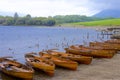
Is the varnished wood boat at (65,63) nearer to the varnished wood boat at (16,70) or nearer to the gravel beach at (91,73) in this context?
the gravel beach at (91,73)

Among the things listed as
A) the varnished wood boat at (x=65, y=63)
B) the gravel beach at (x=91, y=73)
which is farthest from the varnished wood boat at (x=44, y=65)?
the varnished wood boat at (x=65, y=63)

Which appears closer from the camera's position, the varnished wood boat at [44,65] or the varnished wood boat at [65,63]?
the varnished wood boat at [44,65]

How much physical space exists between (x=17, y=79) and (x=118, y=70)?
39.9ft

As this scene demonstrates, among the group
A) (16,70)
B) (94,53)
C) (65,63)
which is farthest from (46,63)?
(94,53)

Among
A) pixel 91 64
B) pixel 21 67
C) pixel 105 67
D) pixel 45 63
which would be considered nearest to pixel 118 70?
pixel 105 67

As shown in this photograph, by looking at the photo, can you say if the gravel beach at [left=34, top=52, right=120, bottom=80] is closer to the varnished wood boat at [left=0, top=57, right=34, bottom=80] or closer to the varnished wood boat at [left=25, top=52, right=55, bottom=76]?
the varnished wood boat at [left=25, top=52, right=55, bottom=76]

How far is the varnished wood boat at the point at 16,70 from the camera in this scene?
28.0 m

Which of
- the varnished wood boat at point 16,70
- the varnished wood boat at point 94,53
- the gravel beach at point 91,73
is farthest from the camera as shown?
the varnished wood boat at point 94,53

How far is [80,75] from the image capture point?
102 ft

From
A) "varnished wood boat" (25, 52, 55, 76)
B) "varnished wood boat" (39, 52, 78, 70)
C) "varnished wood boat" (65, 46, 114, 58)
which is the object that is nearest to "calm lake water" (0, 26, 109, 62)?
"varnished wood boat" (65, 46, 114, 58)

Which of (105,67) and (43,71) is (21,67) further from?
(105,67)

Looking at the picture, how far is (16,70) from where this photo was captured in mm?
29141

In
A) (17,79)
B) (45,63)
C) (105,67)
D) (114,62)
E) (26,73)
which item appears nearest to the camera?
(26,73)

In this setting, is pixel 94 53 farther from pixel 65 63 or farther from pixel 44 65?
pixel 44 65
